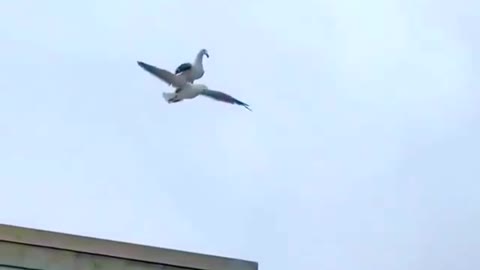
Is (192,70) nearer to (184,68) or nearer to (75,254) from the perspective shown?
(184,68)

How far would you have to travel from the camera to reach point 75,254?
1050cm

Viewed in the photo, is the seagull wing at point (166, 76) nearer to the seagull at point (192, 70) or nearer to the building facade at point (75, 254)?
the seagull at point (192, 70)

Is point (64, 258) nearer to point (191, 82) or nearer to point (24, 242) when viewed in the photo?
point (24, 242)

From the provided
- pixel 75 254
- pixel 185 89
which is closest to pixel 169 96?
pixel 185 89

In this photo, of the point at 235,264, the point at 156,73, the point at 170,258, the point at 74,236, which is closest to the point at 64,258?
the point at 74,236

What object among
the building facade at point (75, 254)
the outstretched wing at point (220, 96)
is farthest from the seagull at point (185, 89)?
the building facade at point (75, 254)

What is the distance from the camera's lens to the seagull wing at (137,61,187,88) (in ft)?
52.0

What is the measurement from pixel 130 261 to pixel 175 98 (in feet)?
19.5

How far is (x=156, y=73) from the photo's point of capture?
15922 millimetres

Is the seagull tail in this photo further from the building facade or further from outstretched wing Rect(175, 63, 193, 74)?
the building facade

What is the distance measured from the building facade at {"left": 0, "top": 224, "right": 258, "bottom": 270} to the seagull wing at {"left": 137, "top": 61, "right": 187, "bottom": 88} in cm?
550

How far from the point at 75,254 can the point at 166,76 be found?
5.99 m

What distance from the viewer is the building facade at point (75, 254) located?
34.0 feet

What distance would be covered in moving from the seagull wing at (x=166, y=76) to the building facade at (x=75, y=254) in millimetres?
5499
